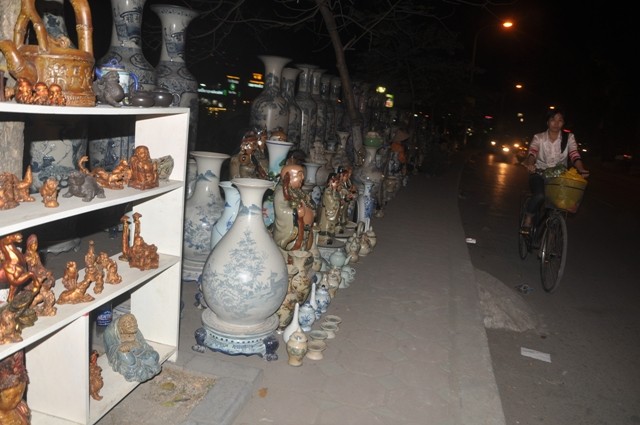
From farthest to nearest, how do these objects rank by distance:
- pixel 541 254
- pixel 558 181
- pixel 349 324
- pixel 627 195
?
pixel 627 195 → pixel 541 254 → pixel 558 181 → pixel 349 324

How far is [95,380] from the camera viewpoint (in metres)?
2.59

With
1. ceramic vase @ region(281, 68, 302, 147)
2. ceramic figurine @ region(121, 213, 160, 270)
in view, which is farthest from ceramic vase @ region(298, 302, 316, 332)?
ceramic vase @ region(281, 68, 302, 147)

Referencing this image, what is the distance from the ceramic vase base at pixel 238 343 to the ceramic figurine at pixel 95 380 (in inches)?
35.3

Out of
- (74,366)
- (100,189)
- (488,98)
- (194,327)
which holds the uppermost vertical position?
(488,98)

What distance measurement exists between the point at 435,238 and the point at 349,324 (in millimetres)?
3645

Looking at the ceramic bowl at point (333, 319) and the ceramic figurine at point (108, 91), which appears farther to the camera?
the ceramic bowl at point (333, 319)

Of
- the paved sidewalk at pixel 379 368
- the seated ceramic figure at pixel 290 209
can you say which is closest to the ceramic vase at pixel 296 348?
the paved sidewalk at pixel 379 368

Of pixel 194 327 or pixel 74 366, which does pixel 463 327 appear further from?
pixel 74 366

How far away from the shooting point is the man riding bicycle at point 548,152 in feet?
20.7

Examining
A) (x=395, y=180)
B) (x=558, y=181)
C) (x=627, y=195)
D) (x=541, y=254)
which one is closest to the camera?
(x=558, y=181)

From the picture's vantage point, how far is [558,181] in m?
5.79

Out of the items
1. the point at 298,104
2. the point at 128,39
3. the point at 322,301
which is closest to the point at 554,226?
the point at 322,301

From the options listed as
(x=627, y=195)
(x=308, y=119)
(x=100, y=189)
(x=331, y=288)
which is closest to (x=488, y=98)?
(x=627, y=195)

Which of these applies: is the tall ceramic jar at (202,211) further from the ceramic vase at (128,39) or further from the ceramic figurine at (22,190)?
the ceramic figurine at (22,190)
